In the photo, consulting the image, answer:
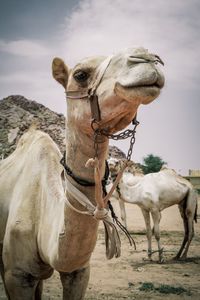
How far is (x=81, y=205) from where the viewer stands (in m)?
2.40

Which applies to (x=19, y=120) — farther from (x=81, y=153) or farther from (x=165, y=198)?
(x=81, y=153)

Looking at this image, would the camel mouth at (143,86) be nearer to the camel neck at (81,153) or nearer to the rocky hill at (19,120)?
the camel neck at (81,153)

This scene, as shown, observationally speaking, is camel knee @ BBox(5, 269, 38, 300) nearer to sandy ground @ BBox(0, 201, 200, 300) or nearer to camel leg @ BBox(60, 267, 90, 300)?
camel leg @ BBox(60, 267, 90, 300)

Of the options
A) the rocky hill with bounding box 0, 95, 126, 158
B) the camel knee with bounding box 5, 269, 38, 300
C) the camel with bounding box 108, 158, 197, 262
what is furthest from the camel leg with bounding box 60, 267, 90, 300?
the rocky hill with bounding box 0, 95, 126, 158

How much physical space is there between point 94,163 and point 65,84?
2.52ft

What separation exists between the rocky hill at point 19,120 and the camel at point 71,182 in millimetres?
11719

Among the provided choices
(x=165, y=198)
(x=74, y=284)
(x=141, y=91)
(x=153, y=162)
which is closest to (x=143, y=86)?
(x=141, y=91)

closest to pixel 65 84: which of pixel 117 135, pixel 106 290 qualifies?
pixel 117 135

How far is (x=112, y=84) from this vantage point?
2.09 meters

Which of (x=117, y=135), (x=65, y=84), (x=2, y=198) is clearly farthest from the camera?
(x=2, y=198)

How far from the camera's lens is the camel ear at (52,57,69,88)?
2.63 meters

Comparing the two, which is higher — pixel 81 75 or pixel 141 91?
pixel 81 75

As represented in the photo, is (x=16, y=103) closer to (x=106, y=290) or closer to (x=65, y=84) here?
(x=106, y=290)

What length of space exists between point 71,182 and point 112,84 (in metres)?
0.73
